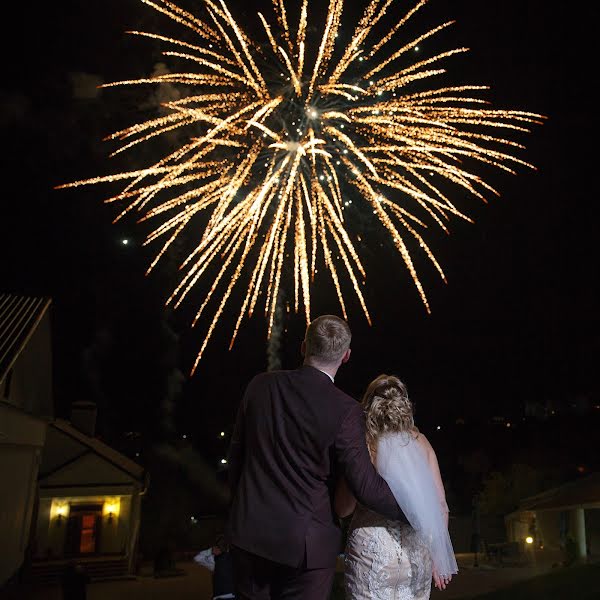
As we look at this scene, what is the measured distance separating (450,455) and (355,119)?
40753 mm

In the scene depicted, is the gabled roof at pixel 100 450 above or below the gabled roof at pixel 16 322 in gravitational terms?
below

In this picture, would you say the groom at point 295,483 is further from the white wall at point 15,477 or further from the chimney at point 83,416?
the chimney at point 83,416

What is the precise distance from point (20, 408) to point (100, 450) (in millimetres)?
11680

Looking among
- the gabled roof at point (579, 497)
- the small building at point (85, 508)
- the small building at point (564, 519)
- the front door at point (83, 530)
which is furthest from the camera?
the front door at point (83, 530)

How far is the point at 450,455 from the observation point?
2008 inches

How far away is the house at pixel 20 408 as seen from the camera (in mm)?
14664

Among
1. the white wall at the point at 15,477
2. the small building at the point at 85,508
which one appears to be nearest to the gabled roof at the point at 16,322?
the white wall at the point at 15,477

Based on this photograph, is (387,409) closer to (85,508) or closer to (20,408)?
(20,408)

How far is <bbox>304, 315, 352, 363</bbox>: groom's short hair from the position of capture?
325 cm

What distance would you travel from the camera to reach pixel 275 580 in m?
2.98

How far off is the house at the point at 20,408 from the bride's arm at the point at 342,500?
11.5m

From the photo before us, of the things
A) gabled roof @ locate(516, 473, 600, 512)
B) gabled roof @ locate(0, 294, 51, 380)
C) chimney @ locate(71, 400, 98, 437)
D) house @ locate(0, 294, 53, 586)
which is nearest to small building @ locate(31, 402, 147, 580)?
chimney @ locate(71, 400, 98, 437)

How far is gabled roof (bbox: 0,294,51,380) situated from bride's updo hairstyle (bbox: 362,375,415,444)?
11201mm

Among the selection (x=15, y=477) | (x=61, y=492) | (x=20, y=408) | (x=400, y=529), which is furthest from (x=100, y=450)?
(x=400, y=529)
